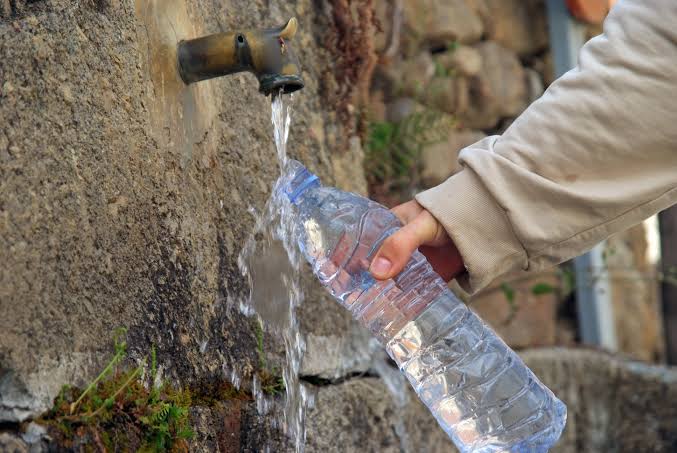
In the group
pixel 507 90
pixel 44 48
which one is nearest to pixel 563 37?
pixel 507 90

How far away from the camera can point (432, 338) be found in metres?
2.12

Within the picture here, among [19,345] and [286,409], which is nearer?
[19,345]

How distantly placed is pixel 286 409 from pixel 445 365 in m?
0.36

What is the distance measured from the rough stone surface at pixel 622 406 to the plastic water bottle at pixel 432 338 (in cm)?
144

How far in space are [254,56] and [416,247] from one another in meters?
0.47

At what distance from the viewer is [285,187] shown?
7.07 ft

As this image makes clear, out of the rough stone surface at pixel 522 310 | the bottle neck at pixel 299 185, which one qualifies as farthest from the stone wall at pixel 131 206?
the rough stone surface at pixel 522 310

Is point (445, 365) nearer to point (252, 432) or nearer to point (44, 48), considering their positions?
point (252, 432)

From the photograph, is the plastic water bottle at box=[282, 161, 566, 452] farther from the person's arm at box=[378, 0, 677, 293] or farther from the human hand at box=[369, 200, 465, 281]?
the person's arm at box=[378, 0, 677, 293]

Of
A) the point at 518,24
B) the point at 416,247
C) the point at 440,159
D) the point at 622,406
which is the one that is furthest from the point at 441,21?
the point at 416,247

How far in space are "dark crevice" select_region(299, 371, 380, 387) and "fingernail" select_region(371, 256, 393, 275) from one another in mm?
595

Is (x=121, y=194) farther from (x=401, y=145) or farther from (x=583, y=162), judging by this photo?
(x=401, y=145)

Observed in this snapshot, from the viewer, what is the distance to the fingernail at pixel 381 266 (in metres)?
1.80

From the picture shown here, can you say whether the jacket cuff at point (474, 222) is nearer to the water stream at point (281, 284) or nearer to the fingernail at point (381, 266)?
the fingernail at point (381, 266)
